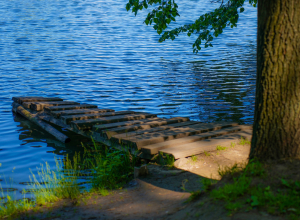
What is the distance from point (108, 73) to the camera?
15797 millimetres

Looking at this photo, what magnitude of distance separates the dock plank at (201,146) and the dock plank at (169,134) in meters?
0.54

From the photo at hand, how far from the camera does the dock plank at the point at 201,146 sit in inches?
221

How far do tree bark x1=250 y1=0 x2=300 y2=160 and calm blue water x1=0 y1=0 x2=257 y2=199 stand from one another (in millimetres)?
4359

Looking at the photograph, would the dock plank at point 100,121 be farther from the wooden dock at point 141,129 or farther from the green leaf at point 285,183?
the green leaf at point 285,183

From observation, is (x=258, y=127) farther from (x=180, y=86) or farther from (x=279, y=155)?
(x=180, y=86)

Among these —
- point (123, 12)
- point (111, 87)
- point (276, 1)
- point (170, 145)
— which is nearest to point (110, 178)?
point (170, 145)

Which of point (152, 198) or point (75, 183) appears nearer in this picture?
point (152, 198)

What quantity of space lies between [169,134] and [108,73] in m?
9.69

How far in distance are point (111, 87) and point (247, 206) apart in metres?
10.6

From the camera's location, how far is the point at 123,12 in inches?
1513

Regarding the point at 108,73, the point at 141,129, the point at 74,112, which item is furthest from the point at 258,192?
the point at 108,73

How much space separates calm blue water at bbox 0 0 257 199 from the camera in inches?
358

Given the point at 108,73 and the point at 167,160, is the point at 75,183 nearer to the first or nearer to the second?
the point at 167,160

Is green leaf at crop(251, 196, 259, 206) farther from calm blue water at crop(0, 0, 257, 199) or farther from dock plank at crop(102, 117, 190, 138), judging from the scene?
calm blue water at crop(0, 0, 257, 199)
